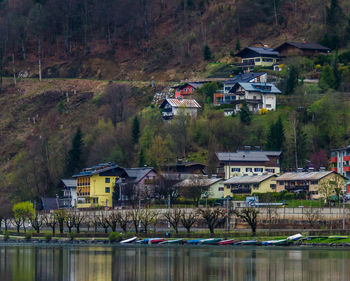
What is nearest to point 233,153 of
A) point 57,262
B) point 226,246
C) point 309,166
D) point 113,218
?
point 309,166

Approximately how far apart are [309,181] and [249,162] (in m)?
16.0

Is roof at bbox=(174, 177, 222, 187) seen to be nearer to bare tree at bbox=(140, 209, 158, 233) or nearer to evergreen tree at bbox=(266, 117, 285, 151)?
bare tree at bbox=(140, 209, 158, 233)

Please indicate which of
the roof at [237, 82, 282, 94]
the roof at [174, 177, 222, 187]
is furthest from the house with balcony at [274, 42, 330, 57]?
the roof at [174, 177, 222, 187]

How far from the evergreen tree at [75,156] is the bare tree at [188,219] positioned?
132 feet

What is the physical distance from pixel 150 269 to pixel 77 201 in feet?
242

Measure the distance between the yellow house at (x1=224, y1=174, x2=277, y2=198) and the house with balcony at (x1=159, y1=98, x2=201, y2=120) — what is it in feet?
83.9

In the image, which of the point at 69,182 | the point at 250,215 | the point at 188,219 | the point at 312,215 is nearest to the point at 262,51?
the point at 69,182

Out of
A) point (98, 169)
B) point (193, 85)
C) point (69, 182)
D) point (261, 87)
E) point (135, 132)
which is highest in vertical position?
point (193, 85)

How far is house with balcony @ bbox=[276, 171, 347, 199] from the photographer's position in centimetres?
12212

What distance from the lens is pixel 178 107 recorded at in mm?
157000

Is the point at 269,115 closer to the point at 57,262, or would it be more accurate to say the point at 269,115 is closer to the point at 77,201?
the point at 77,201

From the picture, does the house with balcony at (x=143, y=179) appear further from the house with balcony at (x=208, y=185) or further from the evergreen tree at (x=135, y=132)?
the evergreen tree at (x=135, y=132)

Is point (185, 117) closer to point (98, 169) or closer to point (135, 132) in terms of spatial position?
point (135, 132)

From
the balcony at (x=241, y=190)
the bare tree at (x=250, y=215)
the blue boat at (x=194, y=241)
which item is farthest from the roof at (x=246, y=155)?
the blue boat at (x=194, y=241)
